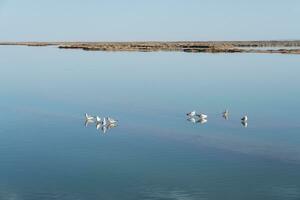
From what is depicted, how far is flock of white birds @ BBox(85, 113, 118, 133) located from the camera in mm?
23297

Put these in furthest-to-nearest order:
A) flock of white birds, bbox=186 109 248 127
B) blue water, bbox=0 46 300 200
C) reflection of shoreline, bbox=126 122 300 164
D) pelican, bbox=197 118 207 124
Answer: pelican, bbox=197 118 207 124, flock of white birds, bbox=186 109 248 127, reflection of shoreline, bbox=126 122 300 164, blue water, bbox=0 46 300 200

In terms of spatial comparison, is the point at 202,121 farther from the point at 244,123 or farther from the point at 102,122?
the point at 102,122

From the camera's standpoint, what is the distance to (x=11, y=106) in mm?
29172

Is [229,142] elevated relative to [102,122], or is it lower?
elevated

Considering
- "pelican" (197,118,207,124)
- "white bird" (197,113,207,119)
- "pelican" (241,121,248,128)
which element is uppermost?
"white bird" (197,113,207,119)

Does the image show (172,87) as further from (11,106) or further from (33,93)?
(11,106)

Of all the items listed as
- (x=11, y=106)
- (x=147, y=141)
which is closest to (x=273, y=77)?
(x=11, y=106)

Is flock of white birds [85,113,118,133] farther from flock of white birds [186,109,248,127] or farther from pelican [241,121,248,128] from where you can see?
pelican [241,121,248,128]

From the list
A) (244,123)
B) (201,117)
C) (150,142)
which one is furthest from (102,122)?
(244,123)

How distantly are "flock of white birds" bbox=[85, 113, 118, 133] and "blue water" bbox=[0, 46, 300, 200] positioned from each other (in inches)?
11.1

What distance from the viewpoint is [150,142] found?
20375 mm

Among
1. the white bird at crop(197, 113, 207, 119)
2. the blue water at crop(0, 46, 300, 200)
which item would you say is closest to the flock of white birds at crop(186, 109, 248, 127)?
the white bird at crop(197, 113, 207, 119)

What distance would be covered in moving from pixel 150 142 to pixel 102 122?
414 cm

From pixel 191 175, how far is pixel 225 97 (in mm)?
16999
